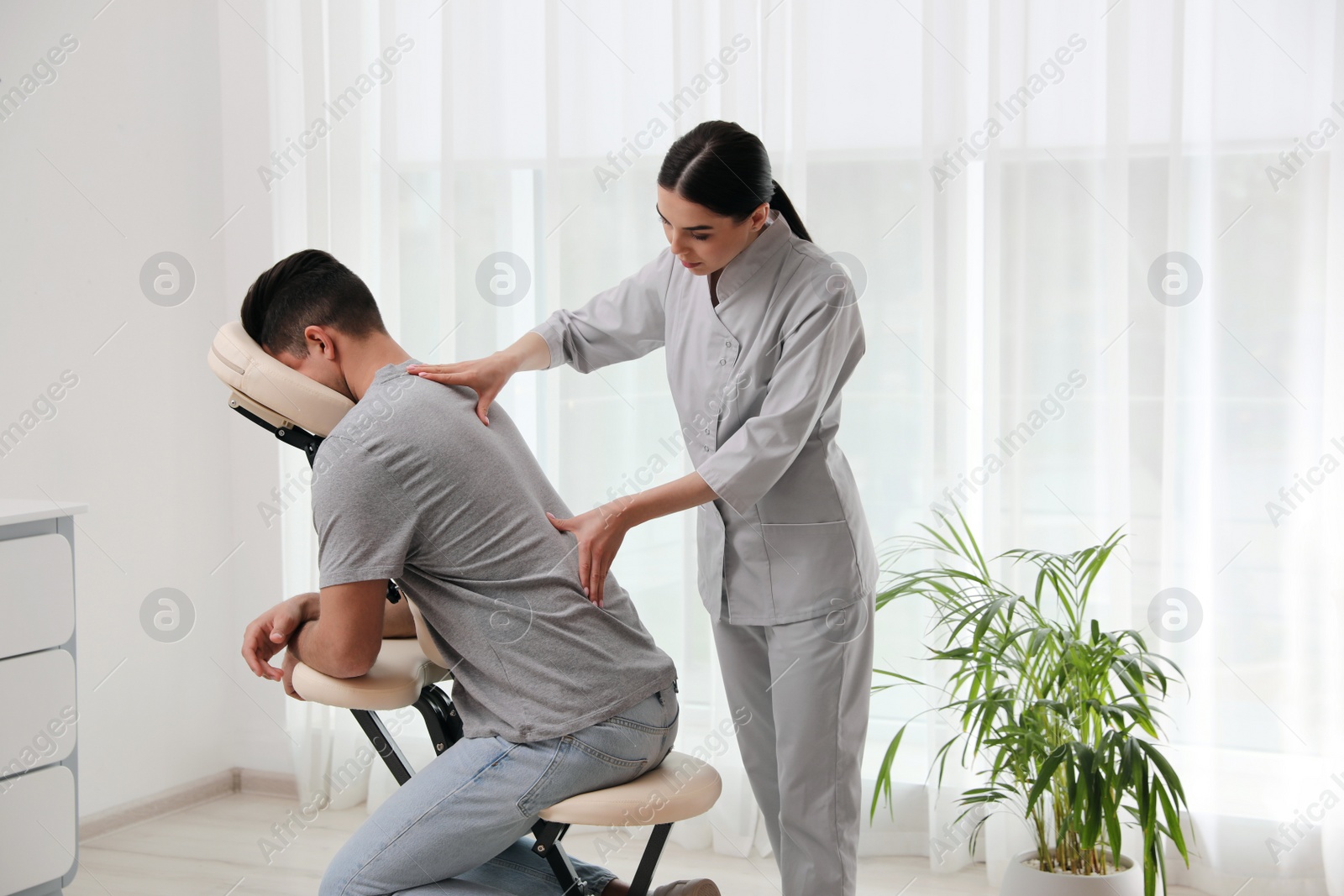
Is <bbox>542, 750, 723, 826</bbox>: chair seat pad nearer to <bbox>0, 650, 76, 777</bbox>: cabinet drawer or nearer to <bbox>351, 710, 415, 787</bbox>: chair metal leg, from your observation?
<bbox>351, 710, 415, 787</bbox>: chair metal leg

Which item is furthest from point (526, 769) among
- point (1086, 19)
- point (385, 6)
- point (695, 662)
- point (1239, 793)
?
point (385, 6)

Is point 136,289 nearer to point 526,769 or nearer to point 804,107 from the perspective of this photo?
point 804,107

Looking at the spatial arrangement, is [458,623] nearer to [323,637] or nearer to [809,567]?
[323,637]

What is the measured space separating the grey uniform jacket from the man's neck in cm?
46

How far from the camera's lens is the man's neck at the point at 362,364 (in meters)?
1.47

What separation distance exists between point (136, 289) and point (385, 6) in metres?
0.98

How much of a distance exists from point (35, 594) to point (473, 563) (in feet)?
4.26

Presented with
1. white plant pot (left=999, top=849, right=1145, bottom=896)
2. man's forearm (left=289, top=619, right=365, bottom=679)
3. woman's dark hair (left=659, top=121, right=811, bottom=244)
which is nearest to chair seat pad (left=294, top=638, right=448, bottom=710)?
man's forearm (left=289, top=619, right=365, bottom=679)

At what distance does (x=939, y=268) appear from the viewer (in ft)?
8.48

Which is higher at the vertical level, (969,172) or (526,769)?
(969,172)

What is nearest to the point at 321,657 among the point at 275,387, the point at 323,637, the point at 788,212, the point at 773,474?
the point at 323,637

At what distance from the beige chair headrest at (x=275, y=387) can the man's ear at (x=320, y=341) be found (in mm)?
61

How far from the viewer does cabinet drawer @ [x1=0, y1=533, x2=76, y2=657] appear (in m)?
2.14

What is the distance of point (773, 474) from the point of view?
62.4 inches
